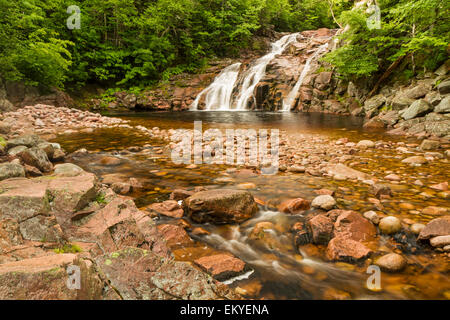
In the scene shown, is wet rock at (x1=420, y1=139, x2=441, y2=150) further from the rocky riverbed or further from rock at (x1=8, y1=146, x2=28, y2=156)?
rock at (x1=8, y1=146, x2=28, y2=156)

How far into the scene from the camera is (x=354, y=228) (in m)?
2.34

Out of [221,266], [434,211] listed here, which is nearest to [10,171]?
[221,266]

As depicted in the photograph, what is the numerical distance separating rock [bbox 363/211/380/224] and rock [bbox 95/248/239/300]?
6.01ft

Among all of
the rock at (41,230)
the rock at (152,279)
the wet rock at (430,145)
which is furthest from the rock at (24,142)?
the wet rock at (430,145)

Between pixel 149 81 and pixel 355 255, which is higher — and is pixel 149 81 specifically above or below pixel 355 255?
above

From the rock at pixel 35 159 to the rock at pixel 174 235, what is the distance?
2.92m

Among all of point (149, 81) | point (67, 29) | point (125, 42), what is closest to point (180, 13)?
point (125, 42)

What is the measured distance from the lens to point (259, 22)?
93.6 ft

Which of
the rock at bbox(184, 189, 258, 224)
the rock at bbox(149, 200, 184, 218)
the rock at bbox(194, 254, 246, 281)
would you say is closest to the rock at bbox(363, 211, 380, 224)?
the rock at bbox(184, 189, 258, 224)

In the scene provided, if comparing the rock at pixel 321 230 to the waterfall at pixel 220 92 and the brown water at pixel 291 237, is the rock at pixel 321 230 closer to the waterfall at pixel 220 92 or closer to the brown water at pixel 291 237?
the brown water at pixel 291 237

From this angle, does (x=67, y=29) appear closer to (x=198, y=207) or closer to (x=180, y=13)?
(x=180, y=13)

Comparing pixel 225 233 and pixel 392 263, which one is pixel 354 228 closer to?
pixel 392 263

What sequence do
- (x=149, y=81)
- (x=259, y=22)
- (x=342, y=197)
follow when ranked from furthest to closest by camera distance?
(x=259, y=22)
(x=149, y=81)
(x=342, y=197)
